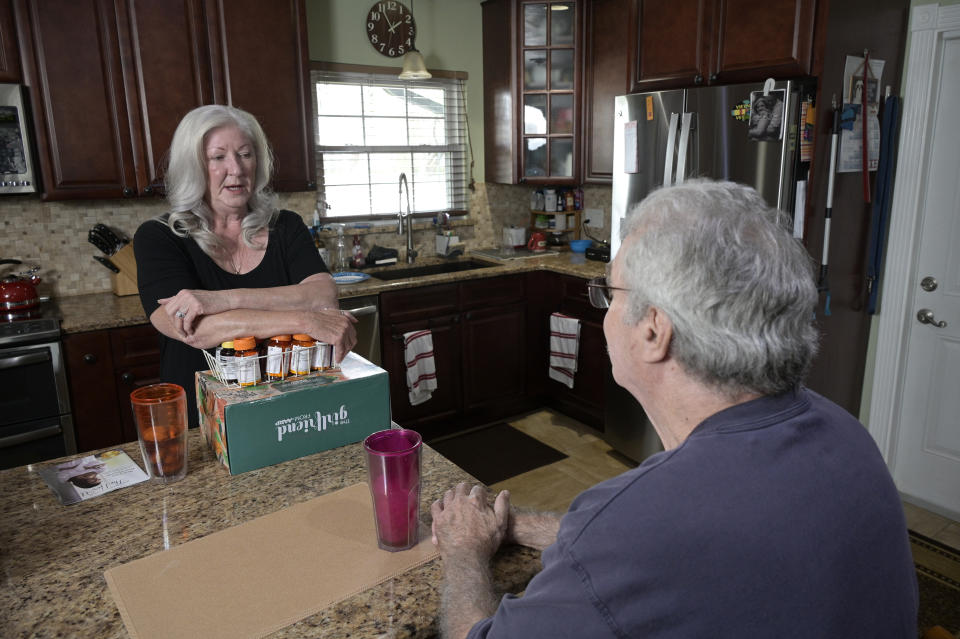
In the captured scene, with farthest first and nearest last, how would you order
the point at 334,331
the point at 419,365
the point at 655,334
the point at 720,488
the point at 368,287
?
1. the point at 419,365
2. the point at 368,287
3. the point at 334,331
4. the point at 655,334
5. the point at 720,488

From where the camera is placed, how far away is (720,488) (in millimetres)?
687

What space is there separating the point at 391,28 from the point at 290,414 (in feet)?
10.6

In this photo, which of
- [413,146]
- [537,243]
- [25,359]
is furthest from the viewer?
[537,243]

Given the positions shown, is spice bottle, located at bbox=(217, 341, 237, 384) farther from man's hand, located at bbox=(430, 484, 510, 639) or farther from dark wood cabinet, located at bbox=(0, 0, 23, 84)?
dark wood cabinet, located at bbox=(0, 0, 23, 84)

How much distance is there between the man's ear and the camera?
0.81m

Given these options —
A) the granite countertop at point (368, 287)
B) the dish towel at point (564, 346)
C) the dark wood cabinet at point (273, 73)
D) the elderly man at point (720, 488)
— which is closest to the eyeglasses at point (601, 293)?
the elderly man at point (720, 488)

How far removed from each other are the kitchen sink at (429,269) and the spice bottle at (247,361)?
7.89 ft

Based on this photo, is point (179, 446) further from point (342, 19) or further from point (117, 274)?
point (342, 19)

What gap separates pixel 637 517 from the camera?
69 centimetres

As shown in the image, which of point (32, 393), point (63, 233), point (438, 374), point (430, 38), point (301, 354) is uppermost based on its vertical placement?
point (430, 38)

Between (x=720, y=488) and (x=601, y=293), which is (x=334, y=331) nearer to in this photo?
(x=601, y=293)

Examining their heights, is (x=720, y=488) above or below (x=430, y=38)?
below

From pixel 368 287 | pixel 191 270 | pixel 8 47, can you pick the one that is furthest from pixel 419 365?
pixel 8 47

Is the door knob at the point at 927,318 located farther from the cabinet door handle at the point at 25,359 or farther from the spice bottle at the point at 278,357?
the cabinet door handle at the point at 25,359
